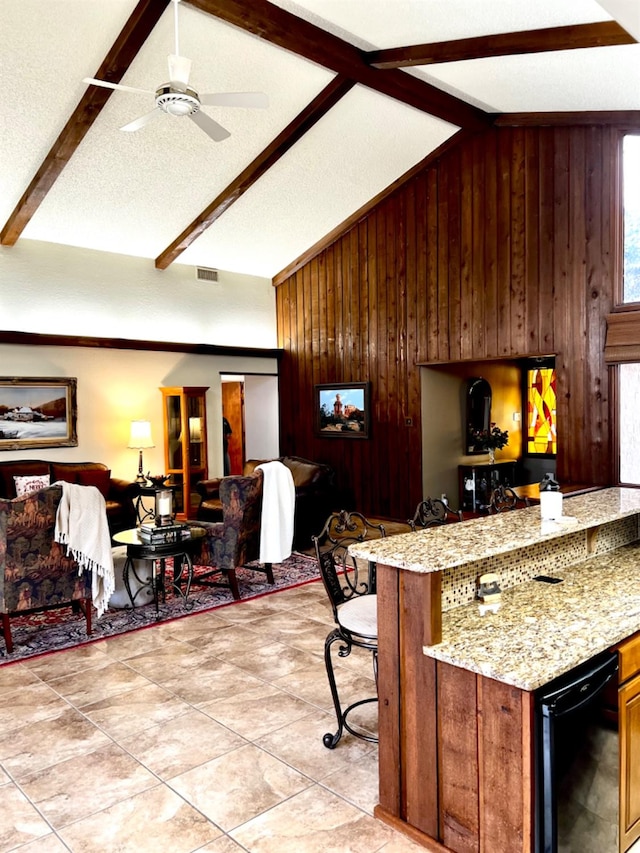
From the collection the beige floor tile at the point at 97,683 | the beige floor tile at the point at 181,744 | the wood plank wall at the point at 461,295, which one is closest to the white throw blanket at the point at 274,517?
the beige floor tile at the point at 97,683

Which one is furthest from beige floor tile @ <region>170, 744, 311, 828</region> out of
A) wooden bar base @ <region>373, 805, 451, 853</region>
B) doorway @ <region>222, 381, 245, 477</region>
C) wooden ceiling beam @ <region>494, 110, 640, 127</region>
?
doorway @ <region>222, 381, 245, 477</region>

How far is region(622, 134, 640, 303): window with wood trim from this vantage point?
6.33 meters

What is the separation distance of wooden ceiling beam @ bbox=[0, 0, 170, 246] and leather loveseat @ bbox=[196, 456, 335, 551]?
3.62 m

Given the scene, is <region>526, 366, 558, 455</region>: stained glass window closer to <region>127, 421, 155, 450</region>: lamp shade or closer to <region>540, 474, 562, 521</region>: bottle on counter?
<region>127, 421, 155, 450</region>: lamp shade

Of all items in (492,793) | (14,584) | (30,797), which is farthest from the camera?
(14,584)

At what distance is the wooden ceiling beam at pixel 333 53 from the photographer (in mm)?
5012

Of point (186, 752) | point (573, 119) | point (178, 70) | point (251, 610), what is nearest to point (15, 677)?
point (186, 752)

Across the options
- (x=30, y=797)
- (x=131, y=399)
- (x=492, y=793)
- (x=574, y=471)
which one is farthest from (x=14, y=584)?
(x=574, y=471)

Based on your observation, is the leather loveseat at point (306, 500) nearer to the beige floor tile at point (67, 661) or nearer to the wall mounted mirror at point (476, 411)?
the wall mounted mirror at point (476, 411)

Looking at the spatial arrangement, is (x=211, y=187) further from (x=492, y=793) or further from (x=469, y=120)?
(x=492, y=793)

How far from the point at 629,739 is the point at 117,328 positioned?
760 centimetres

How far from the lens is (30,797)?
8.39ft

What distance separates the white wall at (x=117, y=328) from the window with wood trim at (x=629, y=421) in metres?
5.43

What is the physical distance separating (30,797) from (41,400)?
19.1 feet
